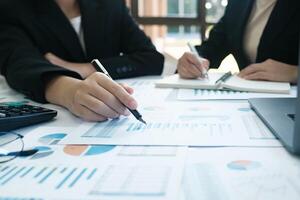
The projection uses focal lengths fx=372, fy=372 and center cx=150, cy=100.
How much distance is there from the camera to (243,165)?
449 millimetres

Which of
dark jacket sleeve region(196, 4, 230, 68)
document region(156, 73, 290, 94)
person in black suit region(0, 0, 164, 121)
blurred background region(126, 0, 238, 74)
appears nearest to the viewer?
person in black suit region(0, 0, 164, 121)

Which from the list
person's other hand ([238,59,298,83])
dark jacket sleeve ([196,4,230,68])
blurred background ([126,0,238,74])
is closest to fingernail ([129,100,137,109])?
person's other hand ([238,59,298,83])

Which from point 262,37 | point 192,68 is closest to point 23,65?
point 192,68

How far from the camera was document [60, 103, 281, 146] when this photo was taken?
547 millimetres

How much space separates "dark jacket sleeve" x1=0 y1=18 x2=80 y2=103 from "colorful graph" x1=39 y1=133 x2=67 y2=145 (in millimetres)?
245

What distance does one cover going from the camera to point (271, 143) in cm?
53

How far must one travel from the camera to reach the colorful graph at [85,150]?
51 cm

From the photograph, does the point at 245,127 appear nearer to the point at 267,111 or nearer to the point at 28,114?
the point at 267,111

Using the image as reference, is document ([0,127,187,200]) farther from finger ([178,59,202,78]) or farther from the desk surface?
finger ([178,59,202,78])

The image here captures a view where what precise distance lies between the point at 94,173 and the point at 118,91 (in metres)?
0.23

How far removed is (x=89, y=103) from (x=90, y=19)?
26.3 inches

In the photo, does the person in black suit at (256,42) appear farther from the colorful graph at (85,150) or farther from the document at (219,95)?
the colorful graph at (85,150)

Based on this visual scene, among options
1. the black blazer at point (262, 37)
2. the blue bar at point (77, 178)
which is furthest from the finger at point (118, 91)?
the black blazer at point (262, 37)

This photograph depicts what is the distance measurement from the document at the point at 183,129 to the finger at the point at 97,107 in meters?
0.02
